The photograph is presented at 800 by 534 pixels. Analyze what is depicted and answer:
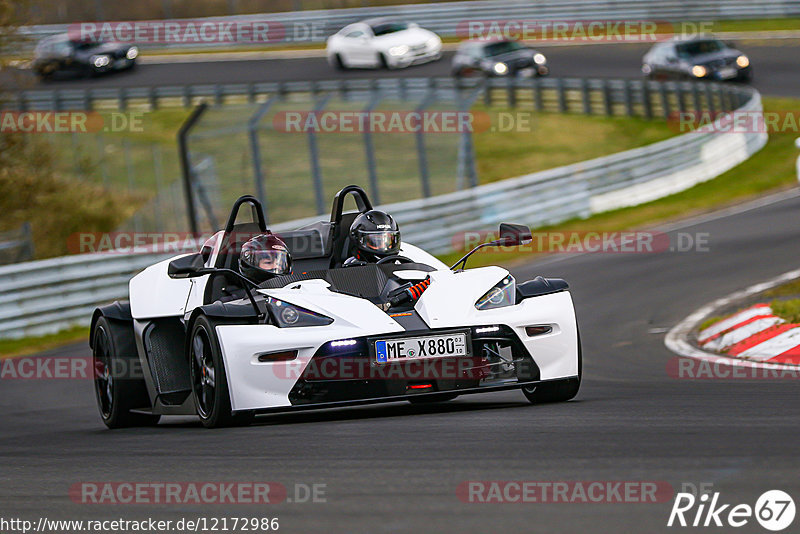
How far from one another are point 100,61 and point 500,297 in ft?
130

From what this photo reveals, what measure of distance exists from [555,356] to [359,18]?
4190cm

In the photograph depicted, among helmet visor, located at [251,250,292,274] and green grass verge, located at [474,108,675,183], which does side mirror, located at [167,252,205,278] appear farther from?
green grass verge, located at [474,108,675,183]

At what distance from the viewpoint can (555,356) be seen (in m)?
8.23

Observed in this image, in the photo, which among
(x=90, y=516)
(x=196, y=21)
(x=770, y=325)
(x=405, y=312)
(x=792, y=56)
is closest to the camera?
(x=90, y=516)

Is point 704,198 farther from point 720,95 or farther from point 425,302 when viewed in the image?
point 425,302

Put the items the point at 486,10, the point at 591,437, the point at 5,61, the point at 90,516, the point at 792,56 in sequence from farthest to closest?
the point at 486,10 → the point at 792,56 → the point at 5,61 → the point at 591,437 → the point at 90,516

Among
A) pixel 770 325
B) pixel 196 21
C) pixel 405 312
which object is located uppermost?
pixel 405 312

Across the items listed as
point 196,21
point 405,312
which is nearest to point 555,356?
point 405,312

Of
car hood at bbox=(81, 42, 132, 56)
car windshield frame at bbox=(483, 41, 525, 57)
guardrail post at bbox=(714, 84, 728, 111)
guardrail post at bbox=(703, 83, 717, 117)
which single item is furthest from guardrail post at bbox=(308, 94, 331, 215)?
car hood at bbox=(81, 42, 132, 56)

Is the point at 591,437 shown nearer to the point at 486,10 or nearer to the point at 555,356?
the point at 555,356

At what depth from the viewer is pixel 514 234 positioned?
28.5 ft

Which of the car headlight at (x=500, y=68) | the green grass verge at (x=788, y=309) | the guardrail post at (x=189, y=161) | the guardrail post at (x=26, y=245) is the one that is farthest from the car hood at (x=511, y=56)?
the green grass verge at (x=788, y=309)

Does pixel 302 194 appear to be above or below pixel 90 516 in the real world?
below

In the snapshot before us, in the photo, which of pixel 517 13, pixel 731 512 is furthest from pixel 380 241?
pixel 517 13
